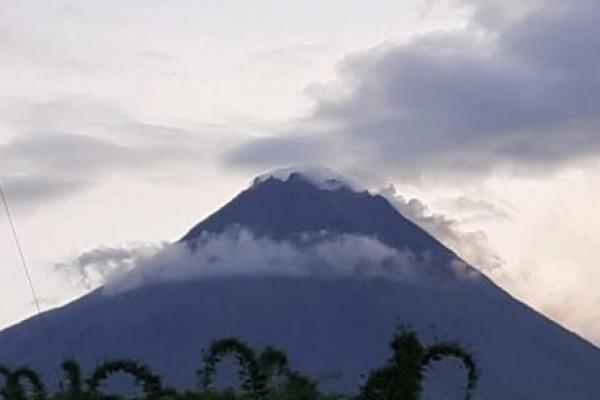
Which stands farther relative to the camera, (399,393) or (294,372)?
(294,372)

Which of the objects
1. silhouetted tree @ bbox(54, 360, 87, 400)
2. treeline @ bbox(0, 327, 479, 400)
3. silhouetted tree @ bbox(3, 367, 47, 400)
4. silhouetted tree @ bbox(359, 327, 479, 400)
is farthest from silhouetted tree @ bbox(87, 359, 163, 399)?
silhouetted tree @ bbox(359, 327, 479, 400)

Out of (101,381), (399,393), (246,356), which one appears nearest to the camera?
(399,393)

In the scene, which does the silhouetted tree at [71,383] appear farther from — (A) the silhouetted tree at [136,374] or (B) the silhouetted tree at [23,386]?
(A) the silhouetted tree at [136,374]

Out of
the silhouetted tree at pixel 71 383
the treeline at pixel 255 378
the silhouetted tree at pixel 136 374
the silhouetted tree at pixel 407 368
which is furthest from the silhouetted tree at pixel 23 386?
the silhouetted tree at pixel 407 368

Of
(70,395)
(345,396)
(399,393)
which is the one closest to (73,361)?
(70,395)

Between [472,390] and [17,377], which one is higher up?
[17,377]

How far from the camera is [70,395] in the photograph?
557 inches

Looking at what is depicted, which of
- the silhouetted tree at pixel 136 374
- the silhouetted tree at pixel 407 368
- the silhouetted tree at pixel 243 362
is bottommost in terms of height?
the silhouetted tree at pixel 407 368

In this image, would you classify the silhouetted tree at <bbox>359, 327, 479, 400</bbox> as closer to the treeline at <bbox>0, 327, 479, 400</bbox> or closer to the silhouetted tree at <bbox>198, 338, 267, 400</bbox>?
the treeline at <bbox>0, 327, 479, 400</bbox>

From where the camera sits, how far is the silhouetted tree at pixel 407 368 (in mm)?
12008

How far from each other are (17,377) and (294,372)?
92.5 inches

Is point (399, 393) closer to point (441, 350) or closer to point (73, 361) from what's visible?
point (441, 350)

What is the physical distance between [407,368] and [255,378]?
1167mm

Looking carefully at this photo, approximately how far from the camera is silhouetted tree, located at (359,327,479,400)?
39.4ft
